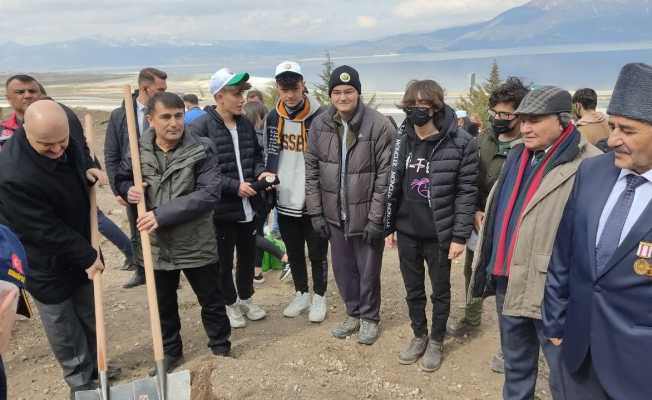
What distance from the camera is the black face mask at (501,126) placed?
371 centimetres

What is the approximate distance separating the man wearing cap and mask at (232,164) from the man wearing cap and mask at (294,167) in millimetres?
217

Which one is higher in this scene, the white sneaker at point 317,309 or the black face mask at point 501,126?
the black face mask at point 501,126

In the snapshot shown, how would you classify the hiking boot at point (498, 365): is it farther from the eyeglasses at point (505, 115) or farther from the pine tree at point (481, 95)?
the pine tree at point (481, 95)

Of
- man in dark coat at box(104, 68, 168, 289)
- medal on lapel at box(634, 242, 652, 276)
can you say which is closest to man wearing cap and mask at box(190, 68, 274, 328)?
man in dark coat at box(104, 68, 168, 289)

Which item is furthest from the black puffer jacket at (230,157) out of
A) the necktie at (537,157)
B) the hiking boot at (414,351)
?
the necktie at (537,157)

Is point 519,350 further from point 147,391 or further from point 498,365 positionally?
point 147,391

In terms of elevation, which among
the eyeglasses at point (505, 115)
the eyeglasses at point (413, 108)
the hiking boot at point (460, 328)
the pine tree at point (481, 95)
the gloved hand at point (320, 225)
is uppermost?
the eyeglasses at point (413, 108)

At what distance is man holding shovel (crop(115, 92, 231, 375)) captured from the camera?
371cm

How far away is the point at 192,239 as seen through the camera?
12.7 ft

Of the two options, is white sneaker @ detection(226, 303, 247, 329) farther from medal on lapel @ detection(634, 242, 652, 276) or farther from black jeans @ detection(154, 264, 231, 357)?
medal on lapel @ detection(634, 242, 652, 276)

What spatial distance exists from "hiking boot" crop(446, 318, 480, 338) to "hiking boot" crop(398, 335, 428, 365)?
0.50m

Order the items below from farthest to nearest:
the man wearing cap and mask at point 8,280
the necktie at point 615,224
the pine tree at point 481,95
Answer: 1. the pine tree at point 481,95
2. the necktie at point 615,224
3. the man wearing cap and mask at point 8,280

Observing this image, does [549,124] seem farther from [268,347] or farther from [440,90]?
[268,347]

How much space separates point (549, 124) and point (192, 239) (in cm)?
263
